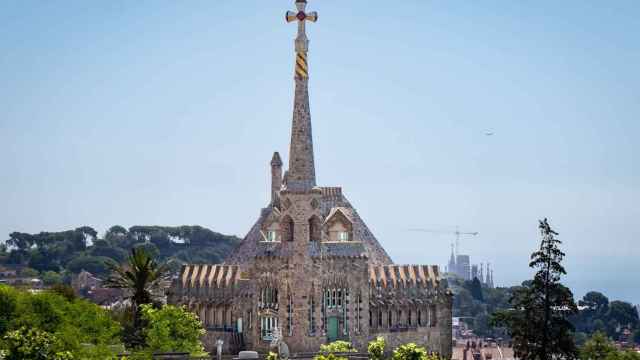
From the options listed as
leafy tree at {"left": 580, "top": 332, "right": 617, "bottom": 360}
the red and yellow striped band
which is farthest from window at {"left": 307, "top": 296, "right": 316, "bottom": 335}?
leafy tree at {"left": 580, "top": 332, "right": 617, "bottom": 360}

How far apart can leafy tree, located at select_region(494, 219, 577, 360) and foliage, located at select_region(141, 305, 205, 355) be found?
2822 centimetres

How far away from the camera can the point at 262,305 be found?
13012 centimetres

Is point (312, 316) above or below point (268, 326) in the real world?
above

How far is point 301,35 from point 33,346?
159 ft

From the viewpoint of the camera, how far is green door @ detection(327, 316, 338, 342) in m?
129

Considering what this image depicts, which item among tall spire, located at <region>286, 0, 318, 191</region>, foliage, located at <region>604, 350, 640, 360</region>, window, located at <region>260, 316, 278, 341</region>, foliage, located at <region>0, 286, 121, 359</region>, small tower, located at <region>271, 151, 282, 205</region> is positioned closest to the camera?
foliage, located at <region>0, 286, 121, 359</region>

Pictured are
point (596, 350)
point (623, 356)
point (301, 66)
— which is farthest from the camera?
point (596, 350)

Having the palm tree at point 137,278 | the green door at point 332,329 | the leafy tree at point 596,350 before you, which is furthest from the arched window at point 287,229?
the leafy tree at point 596,350

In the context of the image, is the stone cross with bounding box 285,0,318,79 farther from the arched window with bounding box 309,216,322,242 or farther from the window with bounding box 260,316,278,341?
the window with bounding box 260,316,278,341

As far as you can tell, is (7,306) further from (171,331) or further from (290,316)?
(290,316)

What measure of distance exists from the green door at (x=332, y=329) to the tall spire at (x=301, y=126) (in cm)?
1377

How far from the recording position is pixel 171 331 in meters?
118

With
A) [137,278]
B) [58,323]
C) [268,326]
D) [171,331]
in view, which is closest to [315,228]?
[268,326]

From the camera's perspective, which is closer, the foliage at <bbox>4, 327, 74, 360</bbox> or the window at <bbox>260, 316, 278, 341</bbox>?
the foliage at <bbox>4, 327, 74, 360</bbox>
